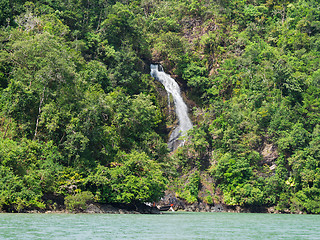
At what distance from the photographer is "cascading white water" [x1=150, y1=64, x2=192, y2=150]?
48881 mm

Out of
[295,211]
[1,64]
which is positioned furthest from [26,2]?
[295,211]

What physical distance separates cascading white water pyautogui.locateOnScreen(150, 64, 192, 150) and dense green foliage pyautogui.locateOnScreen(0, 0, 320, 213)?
3.86 feet

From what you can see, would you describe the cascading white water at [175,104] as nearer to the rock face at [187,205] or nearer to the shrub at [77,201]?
the rock face at [187,205]

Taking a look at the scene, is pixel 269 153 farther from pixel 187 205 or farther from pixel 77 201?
pixel 77 201

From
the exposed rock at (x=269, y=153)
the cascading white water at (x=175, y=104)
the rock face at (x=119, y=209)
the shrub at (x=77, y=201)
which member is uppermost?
the cascading white water at (x=175, y=104)

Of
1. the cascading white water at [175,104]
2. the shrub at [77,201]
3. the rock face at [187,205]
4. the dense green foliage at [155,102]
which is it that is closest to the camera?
the shrub at [77,201]

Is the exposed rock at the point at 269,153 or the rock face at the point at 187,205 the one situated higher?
the exposed rock at the point at 269,153

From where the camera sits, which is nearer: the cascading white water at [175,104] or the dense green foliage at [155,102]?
the dense green foliage at [155,102]

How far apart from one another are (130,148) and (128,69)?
1284 centimetres

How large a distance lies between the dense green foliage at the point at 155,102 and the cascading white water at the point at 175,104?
3.86 ft

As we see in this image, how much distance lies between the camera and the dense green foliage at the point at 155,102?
32.2 metres

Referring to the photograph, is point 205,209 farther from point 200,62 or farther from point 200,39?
point 200,39

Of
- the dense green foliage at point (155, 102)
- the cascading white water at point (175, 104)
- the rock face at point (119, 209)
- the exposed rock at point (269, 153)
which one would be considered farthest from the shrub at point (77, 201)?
the exposed rock at point (269, 153)

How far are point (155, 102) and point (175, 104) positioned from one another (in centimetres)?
331
